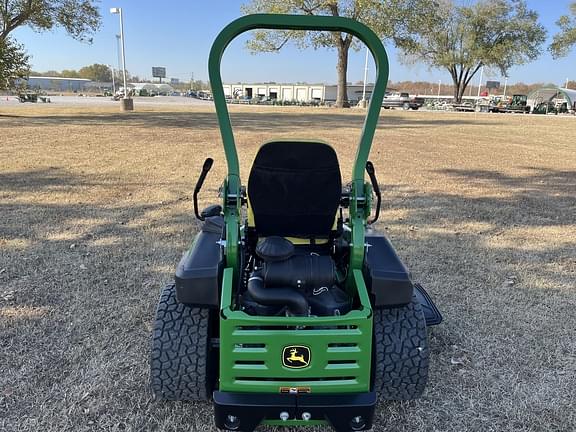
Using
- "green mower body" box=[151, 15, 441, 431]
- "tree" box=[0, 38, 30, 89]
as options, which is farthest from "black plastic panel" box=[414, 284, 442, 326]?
"tree" box=[0, 38, 30, 89]

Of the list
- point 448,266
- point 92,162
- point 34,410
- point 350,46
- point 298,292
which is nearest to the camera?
point 298,292

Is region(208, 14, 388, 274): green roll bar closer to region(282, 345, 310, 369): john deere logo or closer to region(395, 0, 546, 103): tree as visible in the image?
region(282, 345, 310, 369): john deere logo

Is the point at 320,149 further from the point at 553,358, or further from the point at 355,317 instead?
the point at 553,358

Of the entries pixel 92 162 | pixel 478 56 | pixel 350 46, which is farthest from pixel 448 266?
pixel 478 56

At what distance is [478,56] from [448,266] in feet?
162

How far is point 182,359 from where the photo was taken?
2275mm

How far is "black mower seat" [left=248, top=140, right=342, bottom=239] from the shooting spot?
2.42 m

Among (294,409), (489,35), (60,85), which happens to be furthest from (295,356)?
(60,85)

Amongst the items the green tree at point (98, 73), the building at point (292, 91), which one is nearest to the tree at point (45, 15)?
the building at point (292, 91)

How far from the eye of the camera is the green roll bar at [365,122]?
2203mm

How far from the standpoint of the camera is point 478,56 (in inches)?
1861

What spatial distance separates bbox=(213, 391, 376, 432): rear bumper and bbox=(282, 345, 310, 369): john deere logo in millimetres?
141

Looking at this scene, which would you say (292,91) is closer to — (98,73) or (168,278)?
(98,73)

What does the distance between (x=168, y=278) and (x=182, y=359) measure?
1.65 meters
